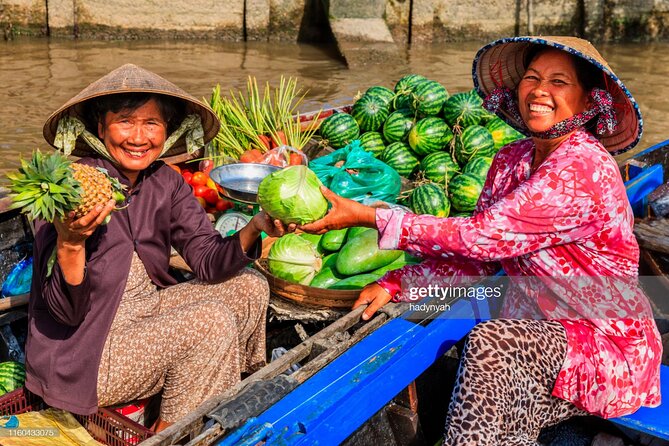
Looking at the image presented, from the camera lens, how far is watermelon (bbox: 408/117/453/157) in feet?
15.1

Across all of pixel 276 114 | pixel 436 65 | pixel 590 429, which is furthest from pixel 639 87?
pixel 590 429

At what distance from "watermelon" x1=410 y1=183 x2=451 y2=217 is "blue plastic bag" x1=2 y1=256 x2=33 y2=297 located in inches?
88.4

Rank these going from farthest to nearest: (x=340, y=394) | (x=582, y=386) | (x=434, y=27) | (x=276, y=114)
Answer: (x=434, y=27) → (x=276, y=114) → (x=582, y=386) → (x=340, y=394)

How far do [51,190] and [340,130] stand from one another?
3.23 meters

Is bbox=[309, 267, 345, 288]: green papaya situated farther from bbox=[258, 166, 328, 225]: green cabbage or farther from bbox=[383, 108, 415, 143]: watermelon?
bbox=[383, 108, 415, 143]: watermelon

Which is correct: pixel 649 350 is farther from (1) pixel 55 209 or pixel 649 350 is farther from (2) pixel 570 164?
(1) pixel 55 209

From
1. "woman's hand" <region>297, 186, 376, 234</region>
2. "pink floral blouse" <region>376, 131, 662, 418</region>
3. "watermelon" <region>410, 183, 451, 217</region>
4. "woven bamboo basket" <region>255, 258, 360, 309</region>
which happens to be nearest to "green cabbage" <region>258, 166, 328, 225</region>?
→ "woman's hand" <region>297, 186, 376, 234</region>

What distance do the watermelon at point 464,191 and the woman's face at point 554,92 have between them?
72.8 inches

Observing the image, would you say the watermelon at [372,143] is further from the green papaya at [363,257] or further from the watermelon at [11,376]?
the watermelon at [11,376]

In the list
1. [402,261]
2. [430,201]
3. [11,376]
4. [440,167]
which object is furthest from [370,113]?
[11,376]

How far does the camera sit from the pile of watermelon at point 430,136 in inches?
165

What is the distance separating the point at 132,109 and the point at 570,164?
1549 millimetres

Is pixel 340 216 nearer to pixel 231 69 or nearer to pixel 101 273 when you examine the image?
pixel 101 273

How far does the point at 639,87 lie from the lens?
1024 cm
